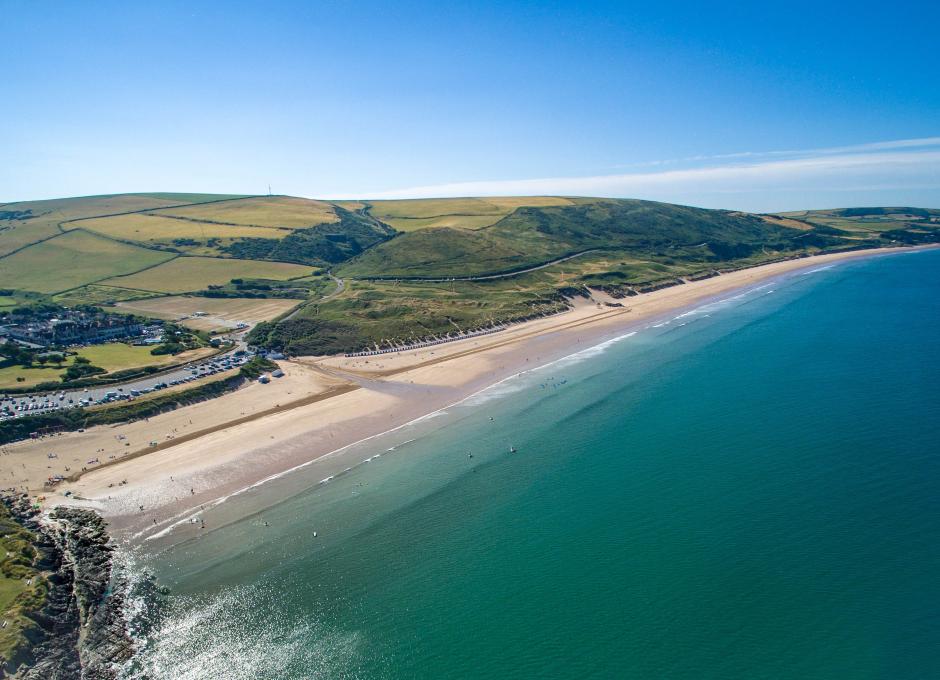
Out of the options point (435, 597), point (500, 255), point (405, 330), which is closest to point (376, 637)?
point (435, 597)

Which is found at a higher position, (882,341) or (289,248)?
(289,248)

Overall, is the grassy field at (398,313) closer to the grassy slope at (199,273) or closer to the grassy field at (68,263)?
the grassy slope at (199,273)

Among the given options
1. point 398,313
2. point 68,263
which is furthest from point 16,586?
point 68,263

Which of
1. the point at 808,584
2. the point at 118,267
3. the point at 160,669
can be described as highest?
the point at 118,267

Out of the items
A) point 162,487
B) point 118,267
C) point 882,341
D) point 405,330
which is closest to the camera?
point 162,487

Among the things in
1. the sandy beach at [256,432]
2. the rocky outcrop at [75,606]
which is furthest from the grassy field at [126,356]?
the rocky outcrop at [75,606]

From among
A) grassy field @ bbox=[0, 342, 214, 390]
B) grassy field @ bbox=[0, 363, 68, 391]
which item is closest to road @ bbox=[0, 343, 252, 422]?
grassy field @ bbox=[0, 342, 214, 390]

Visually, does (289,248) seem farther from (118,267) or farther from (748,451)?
(748,451)
